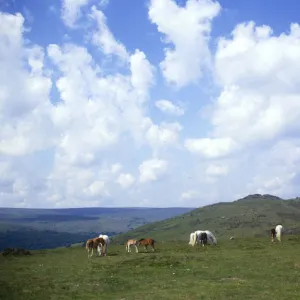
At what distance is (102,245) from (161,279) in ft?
61.4

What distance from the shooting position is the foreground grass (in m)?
26.3

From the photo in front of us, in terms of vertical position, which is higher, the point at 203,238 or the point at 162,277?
the point at 203,238

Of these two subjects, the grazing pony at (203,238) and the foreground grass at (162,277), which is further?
the grazing pony at (203,238)

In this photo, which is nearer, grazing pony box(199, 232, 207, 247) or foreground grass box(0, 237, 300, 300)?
foreground grass box(0, 237, 300, 300)

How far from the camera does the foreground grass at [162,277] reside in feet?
86.3

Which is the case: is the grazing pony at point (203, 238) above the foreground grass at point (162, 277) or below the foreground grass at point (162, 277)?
above

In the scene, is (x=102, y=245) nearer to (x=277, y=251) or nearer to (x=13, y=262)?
(x=13, y=262)

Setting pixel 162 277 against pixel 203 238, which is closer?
pixel 162 277

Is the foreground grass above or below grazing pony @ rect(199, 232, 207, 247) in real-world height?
below

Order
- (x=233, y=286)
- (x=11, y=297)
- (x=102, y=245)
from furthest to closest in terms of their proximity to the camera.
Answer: (x=102, y=245) < (x=233, y=286) < (x=11, y=297)

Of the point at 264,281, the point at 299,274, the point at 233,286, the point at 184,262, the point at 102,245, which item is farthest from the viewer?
the point at 102,245

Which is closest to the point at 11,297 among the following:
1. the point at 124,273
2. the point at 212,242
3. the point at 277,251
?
the point at 124,273

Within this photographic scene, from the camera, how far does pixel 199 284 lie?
95.0ft

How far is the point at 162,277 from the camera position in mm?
32719
